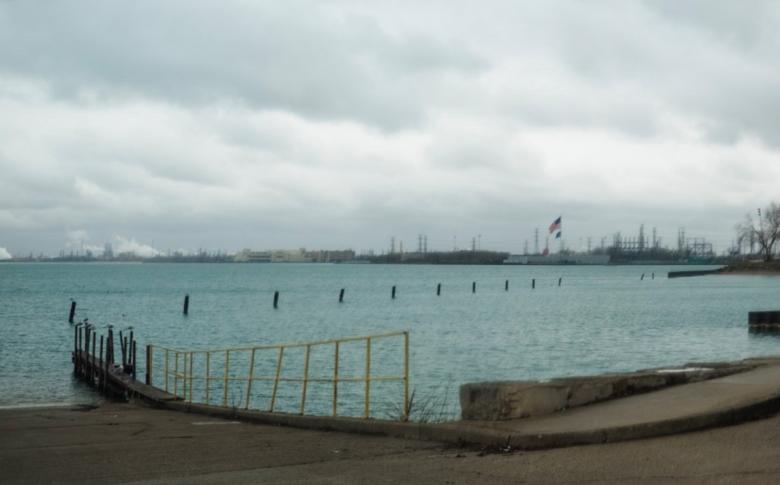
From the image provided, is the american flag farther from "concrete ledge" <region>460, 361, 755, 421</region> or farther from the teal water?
"concrete ledge" <region>460, 361, 755, 421</region>

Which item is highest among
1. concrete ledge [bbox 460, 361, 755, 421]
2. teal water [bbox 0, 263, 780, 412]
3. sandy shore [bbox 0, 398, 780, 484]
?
concrete ledge [bbox 460, 361, 755, 421]

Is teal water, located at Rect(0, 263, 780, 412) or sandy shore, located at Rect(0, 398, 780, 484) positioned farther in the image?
teal water, located at Rect(0, 263, 780, 412)

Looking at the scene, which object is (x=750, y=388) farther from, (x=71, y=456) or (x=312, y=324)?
(x=312, y=324)

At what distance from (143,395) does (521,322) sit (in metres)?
39.1

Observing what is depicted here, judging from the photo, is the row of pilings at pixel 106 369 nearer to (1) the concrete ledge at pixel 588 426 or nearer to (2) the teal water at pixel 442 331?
(2) the teal water at pixel 442 331

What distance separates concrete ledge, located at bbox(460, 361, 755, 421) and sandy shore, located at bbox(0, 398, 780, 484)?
A: 959mm

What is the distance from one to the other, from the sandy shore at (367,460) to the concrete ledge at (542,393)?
959 millimetres

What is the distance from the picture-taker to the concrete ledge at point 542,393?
439 inches

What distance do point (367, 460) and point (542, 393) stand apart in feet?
8.56

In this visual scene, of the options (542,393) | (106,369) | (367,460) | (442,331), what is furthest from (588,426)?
(442,331)

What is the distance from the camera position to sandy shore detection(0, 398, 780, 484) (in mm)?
8422

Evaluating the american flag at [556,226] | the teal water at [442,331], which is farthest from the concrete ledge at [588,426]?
the american flag at [556,226]

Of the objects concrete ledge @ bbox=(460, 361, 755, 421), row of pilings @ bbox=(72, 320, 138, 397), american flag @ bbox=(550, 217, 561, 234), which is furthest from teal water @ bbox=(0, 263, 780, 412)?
american flag @ bbox=(550, 217, 561, 234)

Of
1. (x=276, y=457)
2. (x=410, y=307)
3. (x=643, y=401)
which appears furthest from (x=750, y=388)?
(x=410, y=307)
